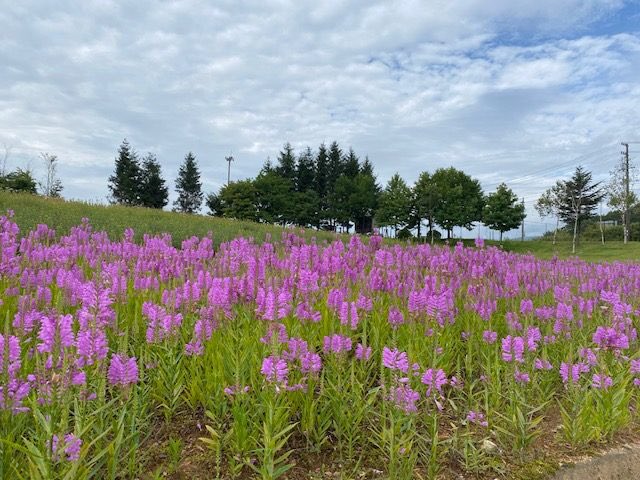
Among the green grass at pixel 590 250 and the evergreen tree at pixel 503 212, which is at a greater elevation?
the evergreen tree at pixel 503 212

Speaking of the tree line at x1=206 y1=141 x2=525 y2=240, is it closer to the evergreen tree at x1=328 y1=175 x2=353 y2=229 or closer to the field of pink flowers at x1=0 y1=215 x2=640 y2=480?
the evergreen tree at x1=328 y1=175 x2=353 y2=229

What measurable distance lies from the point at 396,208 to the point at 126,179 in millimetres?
40098

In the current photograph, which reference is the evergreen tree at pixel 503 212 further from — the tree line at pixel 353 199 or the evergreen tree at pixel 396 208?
the evergreen tree at pixel 396 208

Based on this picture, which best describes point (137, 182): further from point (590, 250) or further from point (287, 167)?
point (590, 250)

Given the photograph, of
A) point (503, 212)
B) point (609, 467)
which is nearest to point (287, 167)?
point (503, 212)

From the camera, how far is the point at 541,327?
15.7 ft

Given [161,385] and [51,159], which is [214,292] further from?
[51,159]

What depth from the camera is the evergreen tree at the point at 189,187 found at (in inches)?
3191

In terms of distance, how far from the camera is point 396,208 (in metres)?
59.3

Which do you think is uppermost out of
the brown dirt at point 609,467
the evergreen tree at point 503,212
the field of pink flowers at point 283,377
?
the evergreen tree at point 503,212

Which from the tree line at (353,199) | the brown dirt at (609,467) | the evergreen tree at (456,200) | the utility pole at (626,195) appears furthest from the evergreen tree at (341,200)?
the brown dirt at (609,467)

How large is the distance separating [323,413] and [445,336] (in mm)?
1396

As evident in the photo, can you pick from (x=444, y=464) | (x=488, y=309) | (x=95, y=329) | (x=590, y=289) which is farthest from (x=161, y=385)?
(x=590, y=289)

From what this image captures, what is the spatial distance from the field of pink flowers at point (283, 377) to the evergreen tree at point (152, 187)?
6843 cm
